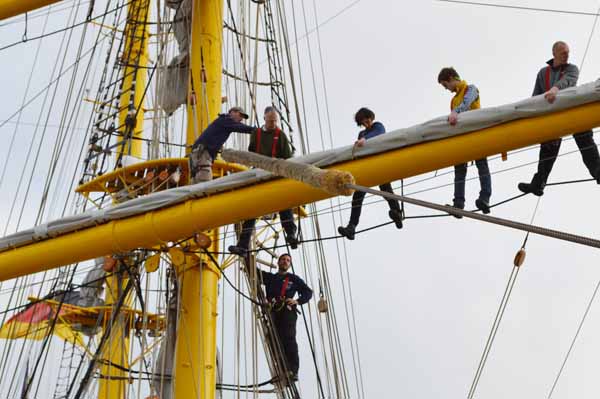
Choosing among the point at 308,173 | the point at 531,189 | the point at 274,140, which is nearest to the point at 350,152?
the point at 274,140

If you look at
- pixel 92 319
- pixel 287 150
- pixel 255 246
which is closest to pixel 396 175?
pixel 287 150

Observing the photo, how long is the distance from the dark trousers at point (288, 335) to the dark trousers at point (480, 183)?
109 inches

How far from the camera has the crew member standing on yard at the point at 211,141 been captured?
25.3ft

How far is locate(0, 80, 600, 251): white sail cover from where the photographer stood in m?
5.87

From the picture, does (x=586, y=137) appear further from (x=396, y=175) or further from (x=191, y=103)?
(x=191, y=103)

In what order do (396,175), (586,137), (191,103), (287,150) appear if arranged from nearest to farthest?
(586,137)
(396,175)
(287,150)
(191,103)

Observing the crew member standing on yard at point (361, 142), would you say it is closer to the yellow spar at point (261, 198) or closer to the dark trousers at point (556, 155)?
the yellow spar at point (261, 198)

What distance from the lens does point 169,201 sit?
7.77m

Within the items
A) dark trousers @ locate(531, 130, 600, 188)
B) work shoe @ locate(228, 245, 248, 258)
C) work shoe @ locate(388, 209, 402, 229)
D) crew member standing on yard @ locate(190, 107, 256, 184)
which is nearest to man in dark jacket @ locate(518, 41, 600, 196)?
dark trousers @ locate(531, 130, 600, 188)

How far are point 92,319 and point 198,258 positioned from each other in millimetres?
9423

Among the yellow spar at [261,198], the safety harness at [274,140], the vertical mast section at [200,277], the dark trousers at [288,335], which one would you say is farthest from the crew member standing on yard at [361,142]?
the vertical mast section at [200,277]

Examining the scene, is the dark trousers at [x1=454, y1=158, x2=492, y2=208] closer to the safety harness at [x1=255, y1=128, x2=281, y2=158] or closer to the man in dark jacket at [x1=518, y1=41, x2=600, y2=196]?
the man in dark jacket at [x1=518, y1=41, x2=600, y2=196]

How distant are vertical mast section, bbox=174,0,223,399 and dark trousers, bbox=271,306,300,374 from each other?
2.32 ft

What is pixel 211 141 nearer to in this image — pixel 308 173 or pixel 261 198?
pixel 261 198
